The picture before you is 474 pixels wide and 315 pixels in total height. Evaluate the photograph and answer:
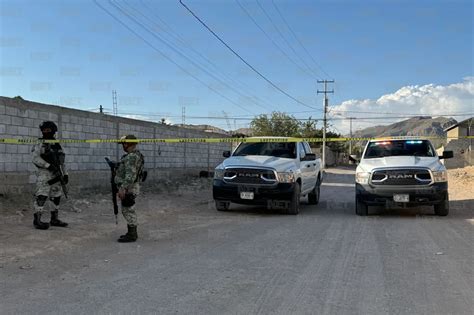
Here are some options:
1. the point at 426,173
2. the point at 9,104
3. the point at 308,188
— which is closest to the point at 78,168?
the point at 9,104

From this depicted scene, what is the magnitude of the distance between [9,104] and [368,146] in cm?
852

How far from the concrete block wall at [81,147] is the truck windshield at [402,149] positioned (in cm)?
755

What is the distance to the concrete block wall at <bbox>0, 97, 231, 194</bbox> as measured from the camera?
10.6 meters

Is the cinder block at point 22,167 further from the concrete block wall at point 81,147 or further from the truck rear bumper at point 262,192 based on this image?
the truck rear bumper at point 262,192

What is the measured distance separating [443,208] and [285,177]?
3565 mm

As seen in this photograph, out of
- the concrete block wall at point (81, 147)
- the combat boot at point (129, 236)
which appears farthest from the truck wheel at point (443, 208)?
the concrete block wall at point (81, 147)

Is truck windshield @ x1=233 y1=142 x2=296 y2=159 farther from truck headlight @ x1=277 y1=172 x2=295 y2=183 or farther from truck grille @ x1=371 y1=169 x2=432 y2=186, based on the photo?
truck grille @ x1=371 y1=169 x2=432 y2=186

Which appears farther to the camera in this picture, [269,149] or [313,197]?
[313,197]

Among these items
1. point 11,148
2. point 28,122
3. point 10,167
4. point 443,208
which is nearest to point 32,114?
point 28,122

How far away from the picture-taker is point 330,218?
10.7 m

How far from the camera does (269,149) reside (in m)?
12.1

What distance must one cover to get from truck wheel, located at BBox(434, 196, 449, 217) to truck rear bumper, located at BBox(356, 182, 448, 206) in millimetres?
141

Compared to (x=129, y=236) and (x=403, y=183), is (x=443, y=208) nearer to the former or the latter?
(x=403, y=183)

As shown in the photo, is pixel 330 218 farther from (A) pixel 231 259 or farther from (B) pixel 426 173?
(A) pixel 231 259
